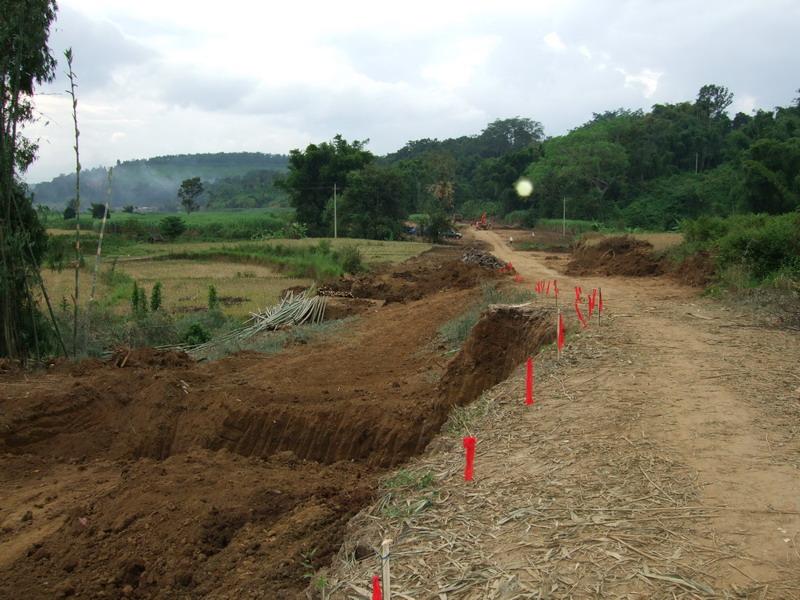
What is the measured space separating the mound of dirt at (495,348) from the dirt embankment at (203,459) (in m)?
0.04

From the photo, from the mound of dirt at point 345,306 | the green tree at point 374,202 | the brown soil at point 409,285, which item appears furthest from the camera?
the green tree at point 374,202

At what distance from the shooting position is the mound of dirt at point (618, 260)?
1781 cm

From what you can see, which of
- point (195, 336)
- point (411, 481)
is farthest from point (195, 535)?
point (195, 336)

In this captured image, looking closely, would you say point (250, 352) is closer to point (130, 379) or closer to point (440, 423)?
point (130, 379)

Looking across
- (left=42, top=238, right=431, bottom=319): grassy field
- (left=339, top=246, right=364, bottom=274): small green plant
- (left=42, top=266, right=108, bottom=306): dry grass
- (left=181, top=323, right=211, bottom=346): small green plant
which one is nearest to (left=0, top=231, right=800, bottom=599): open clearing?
(left=181, top=323, right=211, bottom=346): small green plant

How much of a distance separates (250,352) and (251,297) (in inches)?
378

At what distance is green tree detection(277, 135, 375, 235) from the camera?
2026 inches

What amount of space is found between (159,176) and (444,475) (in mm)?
143605

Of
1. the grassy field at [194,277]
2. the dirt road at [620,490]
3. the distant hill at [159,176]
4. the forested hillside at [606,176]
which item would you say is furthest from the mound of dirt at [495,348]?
the distant hill at [159,176]

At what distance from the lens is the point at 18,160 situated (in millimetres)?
10750

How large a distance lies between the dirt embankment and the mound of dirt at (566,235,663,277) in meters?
7.55

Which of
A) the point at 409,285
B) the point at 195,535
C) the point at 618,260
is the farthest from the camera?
the point at 409,285

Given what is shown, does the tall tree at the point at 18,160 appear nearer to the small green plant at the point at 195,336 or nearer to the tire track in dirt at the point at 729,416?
the small green plant at the point at 195,336

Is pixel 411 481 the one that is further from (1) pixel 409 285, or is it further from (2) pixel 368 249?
(2) pixel 368 249
